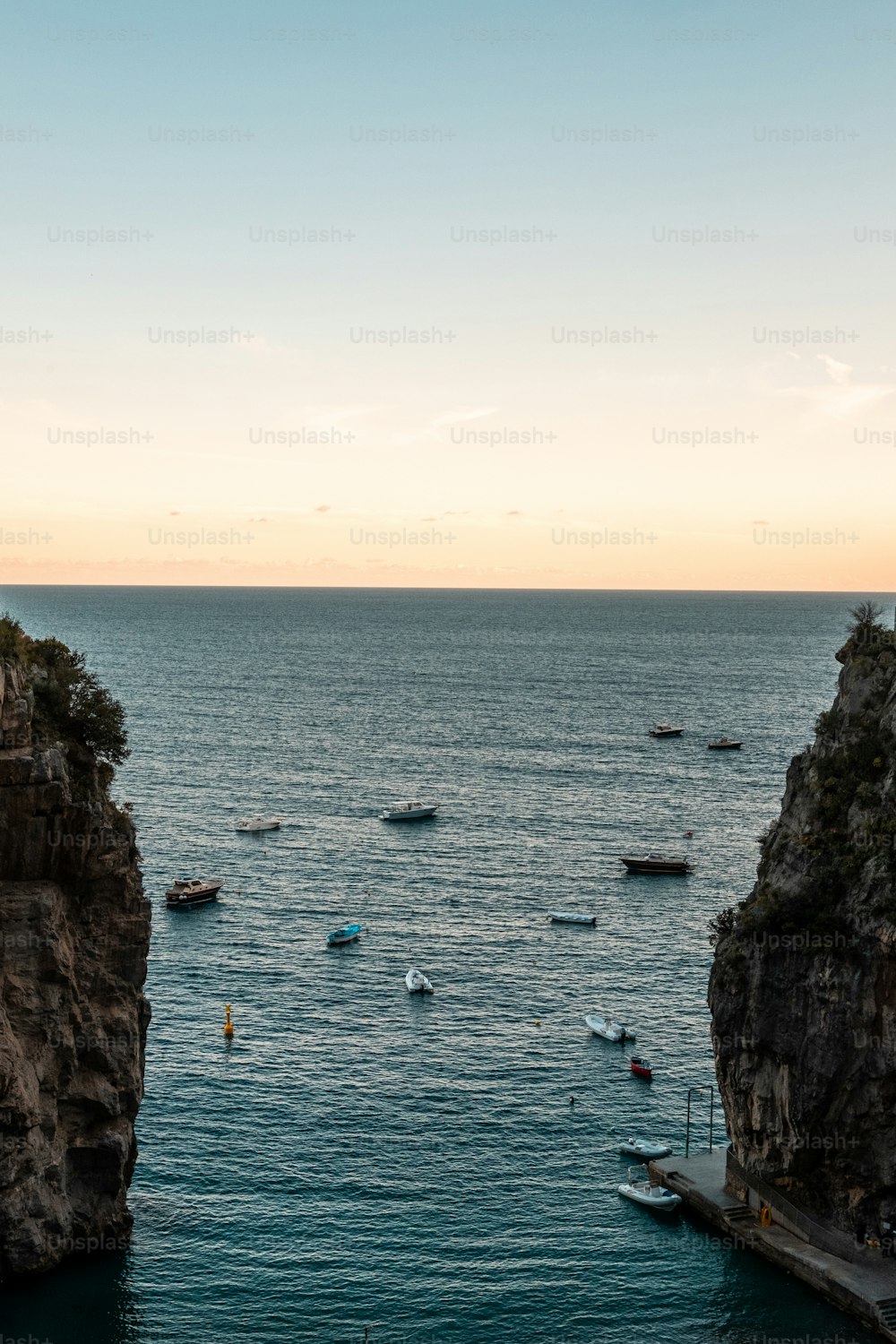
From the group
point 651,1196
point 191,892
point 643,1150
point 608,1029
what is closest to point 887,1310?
point 651,1196

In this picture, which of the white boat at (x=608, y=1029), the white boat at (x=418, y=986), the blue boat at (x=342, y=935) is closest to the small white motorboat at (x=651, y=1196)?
the white boat at (x=608, y=1029)

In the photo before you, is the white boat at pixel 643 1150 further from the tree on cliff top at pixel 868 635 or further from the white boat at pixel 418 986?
the tree on cliff top at pixel 868 635

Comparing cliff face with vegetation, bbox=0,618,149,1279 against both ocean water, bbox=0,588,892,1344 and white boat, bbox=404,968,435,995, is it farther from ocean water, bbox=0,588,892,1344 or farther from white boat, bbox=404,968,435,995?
white boat, bbox=404,968,435,995

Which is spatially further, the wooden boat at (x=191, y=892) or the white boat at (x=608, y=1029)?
the wooden boat at (x=191, y=892)

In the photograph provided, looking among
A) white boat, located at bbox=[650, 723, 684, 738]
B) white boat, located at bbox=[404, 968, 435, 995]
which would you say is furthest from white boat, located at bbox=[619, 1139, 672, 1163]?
white boat, located at bbox=[650, 723, 684, 738]

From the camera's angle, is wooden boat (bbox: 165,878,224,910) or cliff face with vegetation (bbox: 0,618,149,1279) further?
wooden boat (bbox: 165,878,224,910)

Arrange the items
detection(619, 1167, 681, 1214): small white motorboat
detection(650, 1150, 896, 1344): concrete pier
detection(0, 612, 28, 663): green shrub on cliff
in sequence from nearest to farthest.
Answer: detection(650, 1150, 896, 1344): concrete pier → detection(0, 612, 28, 663): green shrub on cliff → detection(619, 1167, 681, 1214): small white motorboat

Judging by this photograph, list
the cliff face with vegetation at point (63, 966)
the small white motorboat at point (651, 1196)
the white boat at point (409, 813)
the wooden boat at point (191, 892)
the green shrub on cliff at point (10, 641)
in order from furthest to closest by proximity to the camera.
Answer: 1. the white boat at point (409, 813)
2. the wooden boat at point (191, 892)
3. the small white motorboat at point (651, 1196)
4. the green shrub on cliff at point (10, 641)
5. the cliff face with vegetation at point (63, 966)

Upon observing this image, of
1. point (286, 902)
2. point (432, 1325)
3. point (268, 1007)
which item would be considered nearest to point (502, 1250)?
point (432, 1325)
